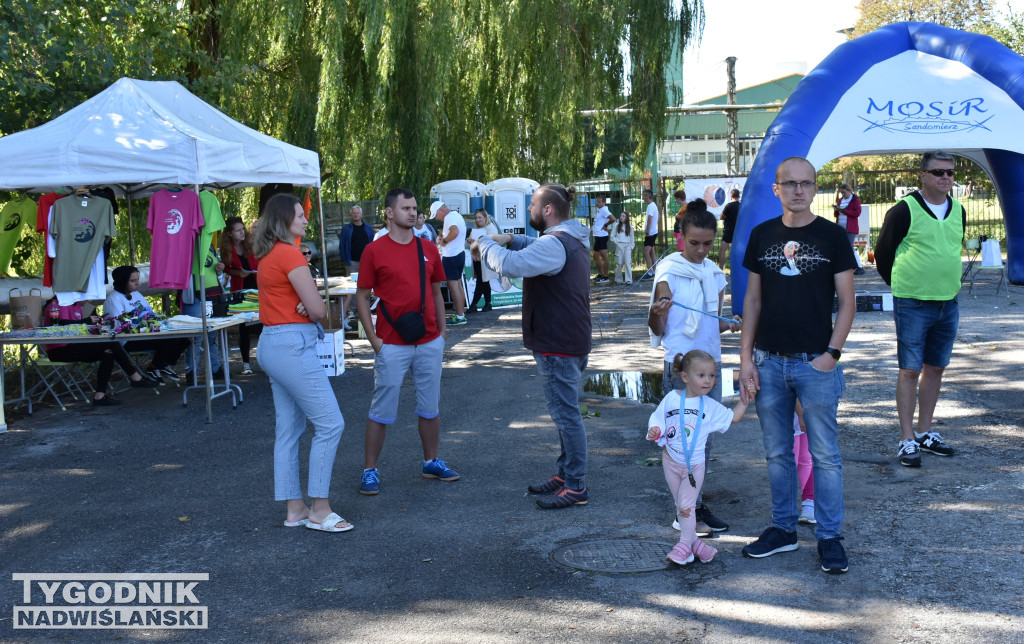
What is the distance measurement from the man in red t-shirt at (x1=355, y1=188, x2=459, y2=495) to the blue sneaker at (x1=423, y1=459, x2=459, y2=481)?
40 centimetres

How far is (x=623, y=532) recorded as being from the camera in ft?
17.8

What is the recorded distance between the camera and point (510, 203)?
18125mm

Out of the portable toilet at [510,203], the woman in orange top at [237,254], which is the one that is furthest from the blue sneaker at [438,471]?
the portable toilet at [510,203]

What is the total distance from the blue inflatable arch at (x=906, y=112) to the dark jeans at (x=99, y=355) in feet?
21.0

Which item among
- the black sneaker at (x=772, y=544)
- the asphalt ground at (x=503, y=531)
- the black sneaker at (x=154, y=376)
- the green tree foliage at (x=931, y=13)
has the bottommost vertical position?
the asphalt ground at (x=503, y=531)

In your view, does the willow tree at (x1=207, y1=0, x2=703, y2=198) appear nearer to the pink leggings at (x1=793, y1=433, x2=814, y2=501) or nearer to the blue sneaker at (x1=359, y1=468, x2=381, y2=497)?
the blue sneaker at (x1=359, y1=468, x2=381, y2=497)

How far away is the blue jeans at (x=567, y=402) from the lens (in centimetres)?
581

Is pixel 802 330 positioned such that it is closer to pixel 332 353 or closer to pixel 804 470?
pixel 804 470

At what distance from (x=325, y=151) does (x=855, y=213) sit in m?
11.2

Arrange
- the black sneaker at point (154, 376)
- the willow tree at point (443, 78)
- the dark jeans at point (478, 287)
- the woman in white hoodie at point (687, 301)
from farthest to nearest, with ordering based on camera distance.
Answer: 1. the dark jeans at point (478, 287)
2. the willow tree at point (443, 78)
3. the black sneaker at point (154, 376)
4. the woman in white hoodie at point (687, 301)

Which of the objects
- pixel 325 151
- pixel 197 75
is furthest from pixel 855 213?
pixel 197 75

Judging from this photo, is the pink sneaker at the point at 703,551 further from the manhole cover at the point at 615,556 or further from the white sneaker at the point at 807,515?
the white sneaker at the point at 807,515

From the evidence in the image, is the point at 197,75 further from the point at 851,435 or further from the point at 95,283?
the point at 851,435

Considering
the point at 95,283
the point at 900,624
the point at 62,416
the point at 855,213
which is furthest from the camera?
the point at 855,213
